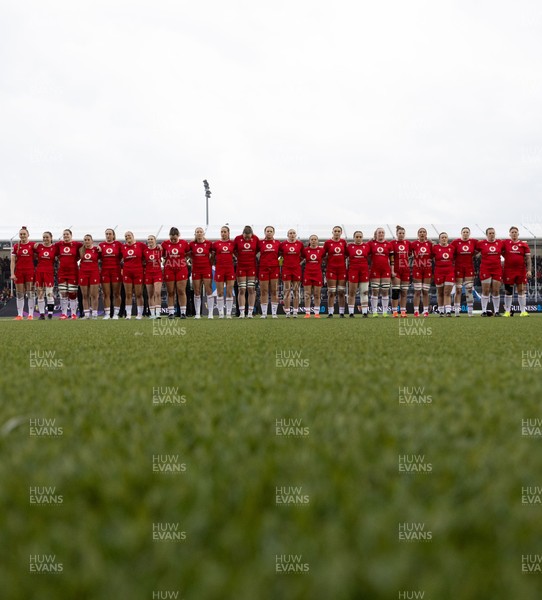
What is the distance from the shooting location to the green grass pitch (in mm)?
766

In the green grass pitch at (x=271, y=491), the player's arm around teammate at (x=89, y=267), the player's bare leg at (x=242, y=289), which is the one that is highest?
the player's arm around teammate at (x=89, y=267)

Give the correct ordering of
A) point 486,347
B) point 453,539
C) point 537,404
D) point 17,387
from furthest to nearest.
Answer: point 486,347, point 17,387, point 537,404, point 453,539

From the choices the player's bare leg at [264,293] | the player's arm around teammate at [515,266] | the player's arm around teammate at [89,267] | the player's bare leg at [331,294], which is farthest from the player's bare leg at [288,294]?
the player's arm around teammate at [515,266]

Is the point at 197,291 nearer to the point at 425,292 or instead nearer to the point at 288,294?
the point at 288,294

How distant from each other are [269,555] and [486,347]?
3946 mm

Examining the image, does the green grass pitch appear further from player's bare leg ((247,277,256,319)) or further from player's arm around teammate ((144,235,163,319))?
player's arm around teammate ((144,235,163,319))

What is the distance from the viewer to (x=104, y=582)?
29.5 inches

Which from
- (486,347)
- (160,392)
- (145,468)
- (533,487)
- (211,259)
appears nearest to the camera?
(533,487)

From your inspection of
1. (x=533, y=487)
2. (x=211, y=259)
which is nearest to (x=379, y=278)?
(x=211, y=259)

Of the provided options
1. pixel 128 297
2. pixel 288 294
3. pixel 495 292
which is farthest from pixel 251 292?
pixel 495 292

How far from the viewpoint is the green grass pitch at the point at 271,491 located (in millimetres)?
766

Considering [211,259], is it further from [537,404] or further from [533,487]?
[533,487]

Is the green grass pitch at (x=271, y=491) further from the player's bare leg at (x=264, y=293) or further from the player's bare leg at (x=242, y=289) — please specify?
the player's bare leg at (x=242, y=289)

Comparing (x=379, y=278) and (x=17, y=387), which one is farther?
(x=379, y=278)
